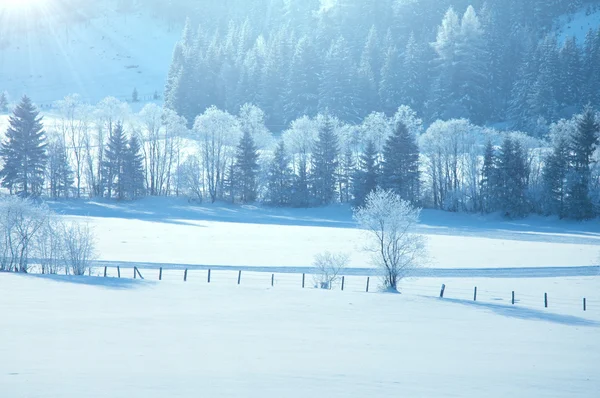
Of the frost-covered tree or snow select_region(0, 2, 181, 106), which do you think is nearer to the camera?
the frost-covered tree

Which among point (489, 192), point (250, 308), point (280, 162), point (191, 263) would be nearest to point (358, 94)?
point (280, 162)

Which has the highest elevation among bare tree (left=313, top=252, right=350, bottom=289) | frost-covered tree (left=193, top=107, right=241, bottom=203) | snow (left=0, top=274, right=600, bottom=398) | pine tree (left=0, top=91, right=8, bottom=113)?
pine tree (left=0, top=91, right=8, bottom=113)

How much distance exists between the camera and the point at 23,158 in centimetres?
7494

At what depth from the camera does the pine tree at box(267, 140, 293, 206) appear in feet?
247

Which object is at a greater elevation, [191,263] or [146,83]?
[146,83]

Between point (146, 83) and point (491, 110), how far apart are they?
87084mm

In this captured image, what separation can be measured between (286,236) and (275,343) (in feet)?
115

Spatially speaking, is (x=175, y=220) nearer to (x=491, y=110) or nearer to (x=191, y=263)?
(x=191, y=263)

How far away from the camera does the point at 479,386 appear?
14102mm

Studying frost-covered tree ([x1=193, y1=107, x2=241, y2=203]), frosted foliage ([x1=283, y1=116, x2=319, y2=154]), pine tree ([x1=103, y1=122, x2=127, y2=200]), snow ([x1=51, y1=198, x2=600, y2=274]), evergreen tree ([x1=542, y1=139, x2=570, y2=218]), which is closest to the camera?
snow ([x1=51, y1=198, x2=600, y2=274])

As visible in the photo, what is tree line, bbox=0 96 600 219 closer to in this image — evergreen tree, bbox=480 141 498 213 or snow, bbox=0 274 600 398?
evergreen tree, bbox=480 141 498 213

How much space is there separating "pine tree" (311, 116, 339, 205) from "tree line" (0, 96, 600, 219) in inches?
4.9

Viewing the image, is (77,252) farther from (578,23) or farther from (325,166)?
(578,23)

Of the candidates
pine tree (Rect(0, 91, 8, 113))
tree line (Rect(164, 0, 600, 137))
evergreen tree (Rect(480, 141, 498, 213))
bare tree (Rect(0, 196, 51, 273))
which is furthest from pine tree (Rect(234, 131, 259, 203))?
pine tree (Rect(0, 91, 8, 113))
